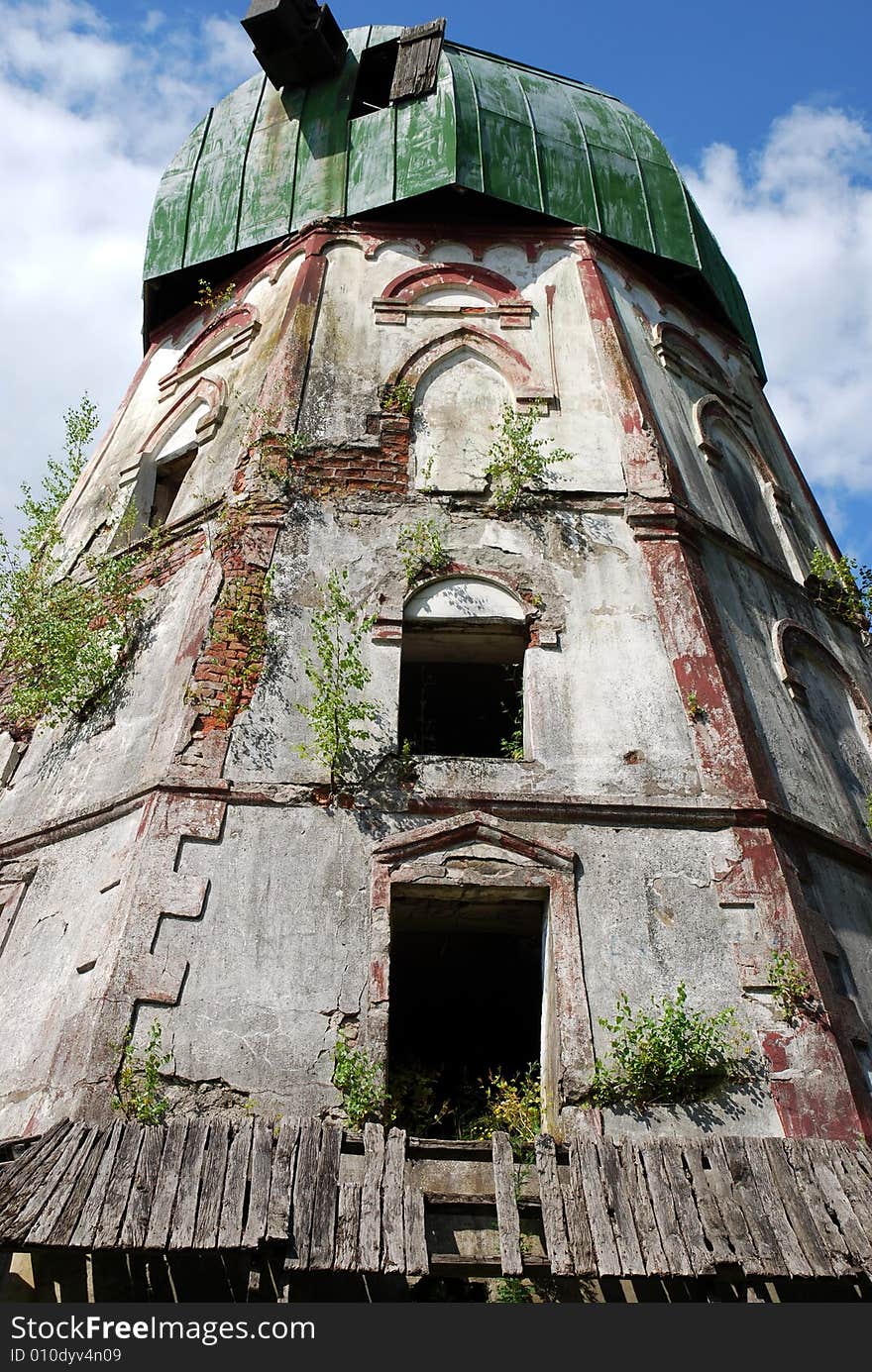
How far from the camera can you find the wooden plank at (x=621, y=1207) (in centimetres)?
573

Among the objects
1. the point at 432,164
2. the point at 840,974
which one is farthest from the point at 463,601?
the point at 432,164

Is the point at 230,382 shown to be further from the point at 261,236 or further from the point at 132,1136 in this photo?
the point at 132,1136

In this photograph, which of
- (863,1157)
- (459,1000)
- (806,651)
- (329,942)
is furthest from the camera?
(459,1000)

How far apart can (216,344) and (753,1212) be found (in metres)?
10.4

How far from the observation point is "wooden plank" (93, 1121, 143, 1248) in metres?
5.64

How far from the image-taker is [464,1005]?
1099 centimetres

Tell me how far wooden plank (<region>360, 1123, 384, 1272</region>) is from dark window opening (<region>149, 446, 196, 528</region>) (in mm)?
7351

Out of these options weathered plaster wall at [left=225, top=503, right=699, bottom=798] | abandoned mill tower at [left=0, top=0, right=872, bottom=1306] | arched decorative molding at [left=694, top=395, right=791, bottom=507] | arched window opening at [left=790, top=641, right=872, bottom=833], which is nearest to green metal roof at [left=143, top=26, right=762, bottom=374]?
abandoned mill tower at [left=0, top=0, right=872, bottom=1306]

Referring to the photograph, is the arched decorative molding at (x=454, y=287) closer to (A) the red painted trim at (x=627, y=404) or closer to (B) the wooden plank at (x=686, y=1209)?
(A) the red painted trim at (x=627, y=404)

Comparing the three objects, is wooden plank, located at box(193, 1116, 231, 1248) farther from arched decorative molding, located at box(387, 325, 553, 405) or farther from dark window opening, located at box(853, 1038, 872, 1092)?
arched decorative molding, located at box(387, 325, 553, 405)

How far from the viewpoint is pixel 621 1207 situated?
6023mm

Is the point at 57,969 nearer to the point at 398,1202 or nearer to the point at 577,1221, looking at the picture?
the point at 398,1202

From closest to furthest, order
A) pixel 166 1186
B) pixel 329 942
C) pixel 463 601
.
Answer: pixel 166 1186 → pixel 329 942 → pixel 463 601

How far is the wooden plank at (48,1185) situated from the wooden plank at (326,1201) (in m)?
1.29
